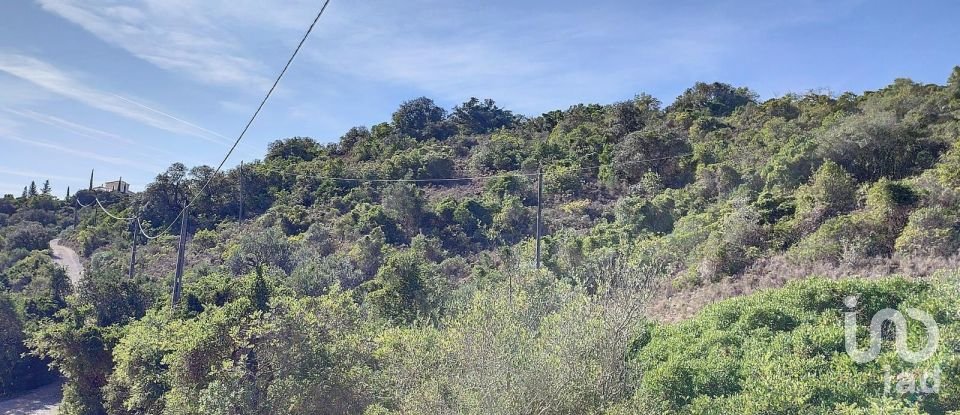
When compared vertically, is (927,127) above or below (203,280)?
above

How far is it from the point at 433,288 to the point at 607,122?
26656mm

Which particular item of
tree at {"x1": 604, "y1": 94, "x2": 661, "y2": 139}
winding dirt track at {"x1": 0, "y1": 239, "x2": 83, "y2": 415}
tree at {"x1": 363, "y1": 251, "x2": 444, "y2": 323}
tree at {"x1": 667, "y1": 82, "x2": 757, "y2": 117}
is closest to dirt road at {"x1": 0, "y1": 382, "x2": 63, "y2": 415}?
winding dirt track at {"x1": 0, "y1": 239, "x2": 83, "y2": 415}

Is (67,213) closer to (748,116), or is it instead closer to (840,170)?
(748,116)

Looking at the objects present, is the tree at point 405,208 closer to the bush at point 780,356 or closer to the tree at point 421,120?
the tree at point 421,120

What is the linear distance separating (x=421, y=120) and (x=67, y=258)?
31200 millimetres

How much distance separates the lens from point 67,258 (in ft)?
140

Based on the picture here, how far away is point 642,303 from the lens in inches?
329

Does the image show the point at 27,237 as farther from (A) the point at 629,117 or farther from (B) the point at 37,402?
(A) the point at 629,117

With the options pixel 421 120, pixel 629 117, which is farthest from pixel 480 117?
pixel 629 117

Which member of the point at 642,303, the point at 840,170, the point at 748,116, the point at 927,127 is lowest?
the point at 642,303

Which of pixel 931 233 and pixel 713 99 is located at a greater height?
pixel 713 99

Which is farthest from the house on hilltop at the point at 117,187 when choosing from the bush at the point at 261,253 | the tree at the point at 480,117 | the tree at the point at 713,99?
the tree at the point at 713,99

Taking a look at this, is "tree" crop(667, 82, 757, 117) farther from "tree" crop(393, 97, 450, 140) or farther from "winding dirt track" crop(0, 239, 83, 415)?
"winding dirt track" crop(0, 239, 83, 415)

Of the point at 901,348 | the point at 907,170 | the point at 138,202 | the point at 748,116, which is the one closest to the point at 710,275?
the point at 907,170
